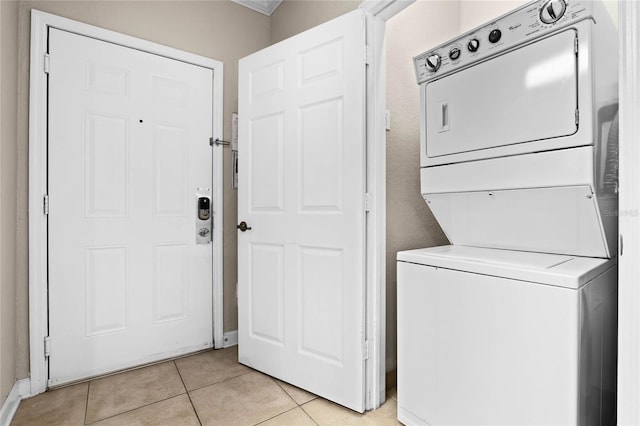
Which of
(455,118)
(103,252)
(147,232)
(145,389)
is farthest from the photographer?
(147,232)

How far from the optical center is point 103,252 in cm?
208

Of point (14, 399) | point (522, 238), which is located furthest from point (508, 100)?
point (14, 399)

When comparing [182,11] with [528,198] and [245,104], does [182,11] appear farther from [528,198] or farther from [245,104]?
[528,198]

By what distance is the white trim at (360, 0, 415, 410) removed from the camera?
5.60 feet

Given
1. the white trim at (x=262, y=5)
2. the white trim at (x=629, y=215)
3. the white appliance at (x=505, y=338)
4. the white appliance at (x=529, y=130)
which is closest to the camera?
the white trim at (x=629, y=215)

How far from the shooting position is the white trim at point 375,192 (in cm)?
171

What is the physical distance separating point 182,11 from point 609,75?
2.45m

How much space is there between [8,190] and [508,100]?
7.69ft

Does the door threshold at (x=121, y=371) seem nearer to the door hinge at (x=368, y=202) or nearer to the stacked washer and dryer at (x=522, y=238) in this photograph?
the stacked washer and dryer at (x=522, y=238)

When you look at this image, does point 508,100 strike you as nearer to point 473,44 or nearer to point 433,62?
point 473,44

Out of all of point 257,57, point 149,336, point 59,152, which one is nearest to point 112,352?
point 149,336

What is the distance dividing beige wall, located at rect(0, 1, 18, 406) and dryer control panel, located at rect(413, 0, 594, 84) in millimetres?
1980

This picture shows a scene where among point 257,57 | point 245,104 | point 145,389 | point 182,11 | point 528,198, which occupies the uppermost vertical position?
point 182,11

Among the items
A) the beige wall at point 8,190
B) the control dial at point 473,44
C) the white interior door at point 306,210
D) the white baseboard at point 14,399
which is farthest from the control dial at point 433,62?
the white baseboard at point 14,399
